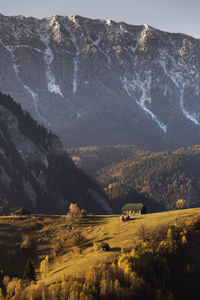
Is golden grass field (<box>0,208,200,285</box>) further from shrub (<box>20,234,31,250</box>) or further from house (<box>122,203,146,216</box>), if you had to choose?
house (<box>122,203,146,216</box>)

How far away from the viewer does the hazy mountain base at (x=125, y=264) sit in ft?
183

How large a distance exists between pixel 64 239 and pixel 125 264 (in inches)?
1179

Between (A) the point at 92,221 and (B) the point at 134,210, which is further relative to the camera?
(B) the point at 134,210

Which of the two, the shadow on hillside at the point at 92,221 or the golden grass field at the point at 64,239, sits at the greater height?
the shadow on hillside at the point at 92,221

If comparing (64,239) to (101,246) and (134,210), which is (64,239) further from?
(134,210)

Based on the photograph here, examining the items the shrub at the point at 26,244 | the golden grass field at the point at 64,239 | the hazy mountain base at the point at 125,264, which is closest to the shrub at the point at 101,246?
the hazy mountain base at the point at 125,264

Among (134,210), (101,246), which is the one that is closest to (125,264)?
(101,246)

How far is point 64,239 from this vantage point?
287ft

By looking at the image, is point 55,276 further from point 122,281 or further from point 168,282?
point 168,282

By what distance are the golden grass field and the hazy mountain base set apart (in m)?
0.20

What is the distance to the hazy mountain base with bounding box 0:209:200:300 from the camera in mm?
55688

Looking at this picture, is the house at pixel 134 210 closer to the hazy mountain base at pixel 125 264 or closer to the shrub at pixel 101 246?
the hazy mountain base at pixel 125 264

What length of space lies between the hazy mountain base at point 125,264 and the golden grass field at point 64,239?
0.66 feet

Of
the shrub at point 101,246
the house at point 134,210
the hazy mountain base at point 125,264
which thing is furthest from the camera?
the house at point 134,210
